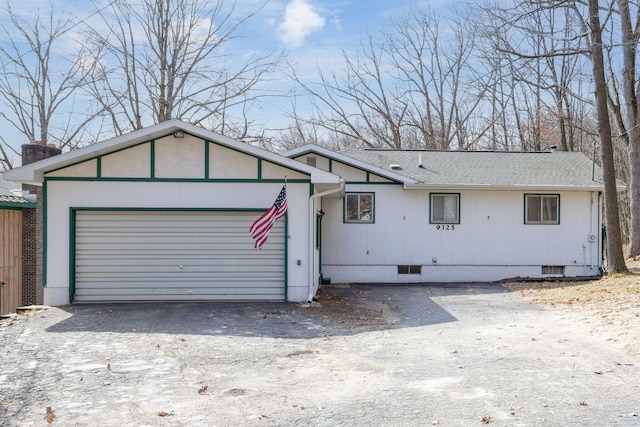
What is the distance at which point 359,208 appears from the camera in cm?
1530

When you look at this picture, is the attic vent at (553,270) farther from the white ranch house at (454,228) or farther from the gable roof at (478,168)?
the gable roof at (478,168)

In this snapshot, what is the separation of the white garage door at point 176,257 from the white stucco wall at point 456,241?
428 centimetres

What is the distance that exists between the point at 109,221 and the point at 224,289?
2668 mm

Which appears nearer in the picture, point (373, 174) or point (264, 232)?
point (264, 232)

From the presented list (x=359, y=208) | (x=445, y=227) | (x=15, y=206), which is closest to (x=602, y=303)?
(x=445, y=227)

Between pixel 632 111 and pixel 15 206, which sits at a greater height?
pixel 632 111

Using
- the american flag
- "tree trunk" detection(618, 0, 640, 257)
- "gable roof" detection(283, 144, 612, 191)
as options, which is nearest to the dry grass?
"gable roof" detection(283, 144, 612, 191)

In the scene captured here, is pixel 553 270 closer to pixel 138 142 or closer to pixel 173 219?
pixel 173 219

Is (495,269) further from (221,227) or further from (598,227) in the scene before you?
(221,227)

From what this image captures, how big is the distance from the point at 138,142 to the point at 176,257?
2395 millimetres

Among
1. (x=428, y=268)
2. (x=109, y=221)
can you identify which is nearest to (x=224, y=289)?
(x=109, y=221)

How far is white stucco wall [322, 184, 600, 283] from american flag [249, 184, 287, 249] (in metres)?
4.95

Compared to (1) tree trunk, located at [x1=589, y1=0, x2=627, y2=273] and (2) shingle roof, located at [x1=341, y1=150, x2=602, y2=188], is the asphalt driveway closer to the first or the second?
(1) tree trunk, located at [x1=589, y1=0, x2=627, y2=273]

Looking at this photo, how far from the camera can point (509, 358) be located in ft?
22.4
